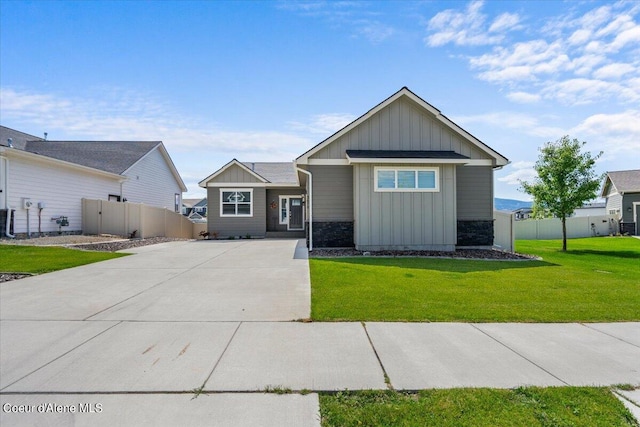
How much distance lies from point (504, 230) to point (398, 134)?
6.06 metres

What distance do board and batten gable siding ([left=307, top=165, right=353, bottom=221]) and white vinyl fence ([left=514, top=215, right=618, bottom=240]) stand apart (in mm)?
20037

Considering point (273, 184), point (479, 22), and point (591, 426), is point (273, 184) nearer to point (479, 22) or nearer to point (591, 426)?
point (479, 22)

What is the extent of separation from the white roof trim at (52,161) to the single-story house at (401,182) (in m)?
11.8

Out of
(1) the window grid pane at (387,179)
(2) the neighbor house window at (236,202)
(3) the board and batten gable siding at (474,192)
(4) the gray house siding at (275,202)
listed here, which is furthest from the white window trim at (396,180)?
(2) the neighbor house window at (236,202)

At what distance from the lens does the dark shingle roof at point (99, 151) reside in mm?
20406

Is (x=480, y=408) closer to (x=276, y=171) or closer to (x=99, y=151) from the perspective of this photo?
(x=276, y=171)

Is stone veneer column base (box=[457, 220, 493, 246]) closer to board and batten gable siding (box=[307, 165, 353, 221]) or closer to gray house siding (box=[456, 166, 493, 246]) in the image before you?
gray house siding (box=[456, 166, 493, 246])

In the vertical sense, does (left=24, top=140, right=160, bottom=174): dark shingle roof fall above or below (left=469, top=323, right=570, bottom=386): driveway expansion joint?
above

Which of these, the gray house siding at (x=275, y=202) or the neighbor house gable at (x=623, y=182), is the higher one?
the neighbor house gable at (x=623, y=182)

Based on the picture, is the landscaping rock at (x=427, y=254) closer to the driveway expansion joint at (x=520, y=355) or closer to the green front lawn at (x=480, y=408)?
the driveway expansion joint at (x=520, y=355)

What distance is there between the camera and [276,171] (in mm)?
22688

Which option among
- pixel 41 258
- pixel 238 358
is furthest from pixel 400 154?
pixel 41 258

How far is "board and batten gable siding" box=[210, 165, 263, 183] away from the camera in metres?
20.2

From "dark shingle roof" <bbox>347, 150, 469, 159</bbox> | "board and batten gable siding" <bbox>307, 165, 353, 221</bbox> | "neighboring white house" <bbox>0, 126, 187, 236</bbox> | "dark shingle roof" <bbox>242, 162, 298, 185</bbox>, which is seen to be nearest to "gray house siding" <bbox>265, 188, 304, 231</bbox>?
"dark shingle roof" <bbox>242, 162, 298, 185</bbox>
